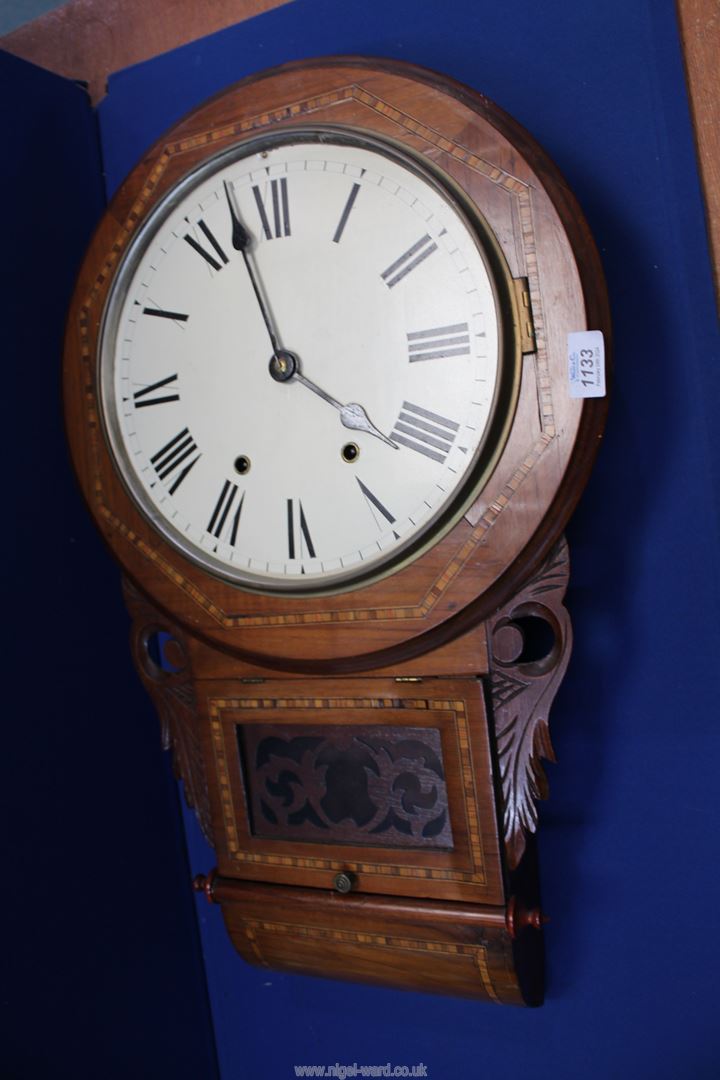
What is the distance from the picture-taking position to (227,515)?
110 cm

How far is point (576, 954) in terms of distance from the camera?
1.16 m

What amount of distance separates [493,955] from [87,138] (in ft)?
3.85

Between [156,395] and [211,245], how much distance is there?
18cm

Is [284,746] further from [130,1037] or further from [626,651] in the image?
[130,1037]

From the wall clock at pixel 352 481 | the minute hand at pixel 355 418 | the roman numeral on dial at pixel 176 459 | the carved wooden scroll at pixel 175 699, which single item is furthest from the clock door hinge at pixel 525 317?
the carved wooden scroll at pixel 175 699

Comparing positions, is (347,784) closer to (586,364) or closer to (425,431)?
(425,431)

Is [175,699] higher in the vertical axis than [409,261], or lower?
lower

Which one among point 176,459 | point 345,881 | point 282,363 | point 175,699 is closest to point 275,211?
point 282,363

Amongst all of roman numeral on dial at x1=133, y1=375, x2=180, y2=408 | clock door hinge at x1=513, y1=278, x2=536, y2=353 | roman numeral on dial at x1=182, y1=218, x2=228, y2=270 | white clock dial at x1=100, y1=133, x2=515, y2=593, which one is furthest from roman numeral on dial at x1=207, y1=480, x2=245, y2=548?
clock door hinge at x1=513, y1=278, x2=536, y2=353

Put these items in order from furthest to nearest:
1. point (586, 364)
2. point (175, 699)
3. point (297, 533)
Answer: point (175, 699) < point (297, 533) < point (586, 364)

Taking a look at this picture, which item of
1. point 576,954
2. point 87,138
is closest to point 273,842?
point 576,954

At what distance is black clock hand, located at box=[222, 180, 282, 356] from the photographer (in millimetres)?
1077

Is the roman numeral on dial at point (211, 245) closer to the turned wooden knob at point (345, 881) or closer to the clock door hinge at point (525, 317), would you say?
the clock door hinge at point (525, 317)

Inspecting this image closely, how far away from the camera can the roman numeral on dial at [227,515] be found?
110cm
